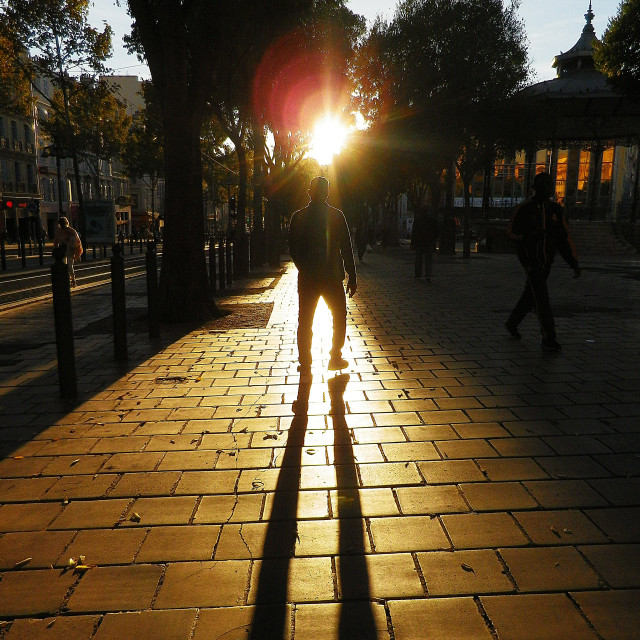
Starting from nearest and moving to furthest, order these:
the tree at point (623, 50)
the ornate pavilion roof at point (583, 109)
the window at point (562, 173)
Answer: the tree at point (623, 50) < the ornate pavilion roof at point (583, 109) < the window at point (562, 173)

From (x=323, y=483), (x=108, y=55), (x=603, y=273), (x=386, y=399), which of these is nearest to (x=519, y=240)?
(x=386, y=399)

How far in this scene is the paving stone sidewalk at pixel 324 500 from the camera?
2125mm

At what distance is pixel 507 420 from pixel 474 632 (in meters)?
2.33

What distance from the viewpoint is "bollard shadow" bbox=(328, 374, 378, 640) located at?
205 cm

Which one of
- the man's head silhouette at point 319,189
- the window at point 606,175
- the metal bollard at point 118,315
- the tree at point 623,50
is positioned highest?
the tree at point 623,50

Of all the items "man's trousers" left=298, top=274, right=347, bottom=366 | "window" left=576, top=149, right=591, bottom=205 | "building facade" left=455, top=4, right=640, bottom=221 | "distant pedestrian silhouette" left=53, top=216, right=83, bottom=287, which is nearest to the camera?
"man's trousers" left=298, top=274, right=347, bottom=366

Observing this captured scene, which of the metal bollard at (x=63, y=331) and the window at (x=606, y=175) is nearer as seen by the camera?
the metal bollard at (x=63, y=331)

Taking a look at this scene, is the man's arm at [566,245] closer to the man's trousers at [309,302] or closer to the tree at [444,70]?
the man's trousers at [309,302]

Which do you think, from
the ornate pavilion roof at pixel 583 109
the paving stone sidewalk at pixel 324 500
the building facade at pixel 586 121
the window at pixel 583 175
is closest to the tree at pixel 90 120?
the building facade at pixel 586 121

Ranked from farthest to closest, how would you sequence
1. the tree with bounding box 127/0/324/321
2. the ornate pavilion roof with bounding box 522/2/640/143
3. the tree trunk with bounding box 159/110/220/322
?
the ornate pavilion roof with bounding box 522/2/640/143 < the tree trunk with bounding box 159/110/220/322 < the tree with bounding box 127/0/324/321

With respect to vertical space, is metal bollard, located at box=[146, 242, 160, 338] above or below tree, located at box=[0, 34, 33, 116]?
below

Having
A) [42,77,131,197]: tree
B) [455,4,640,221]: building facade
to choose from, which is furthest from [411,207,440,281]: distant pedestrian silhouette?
[42,77,131,197]: tree

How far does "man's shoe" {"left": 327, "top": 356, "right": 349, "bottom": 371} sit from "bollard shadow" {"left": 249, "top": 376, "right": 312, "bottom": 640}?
5.99ft

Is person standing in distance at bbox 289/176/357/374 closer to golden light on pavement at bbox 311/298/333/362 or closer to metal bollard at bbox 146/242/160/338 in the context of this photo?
golden light on pavement at bbox 311/298/333/362
